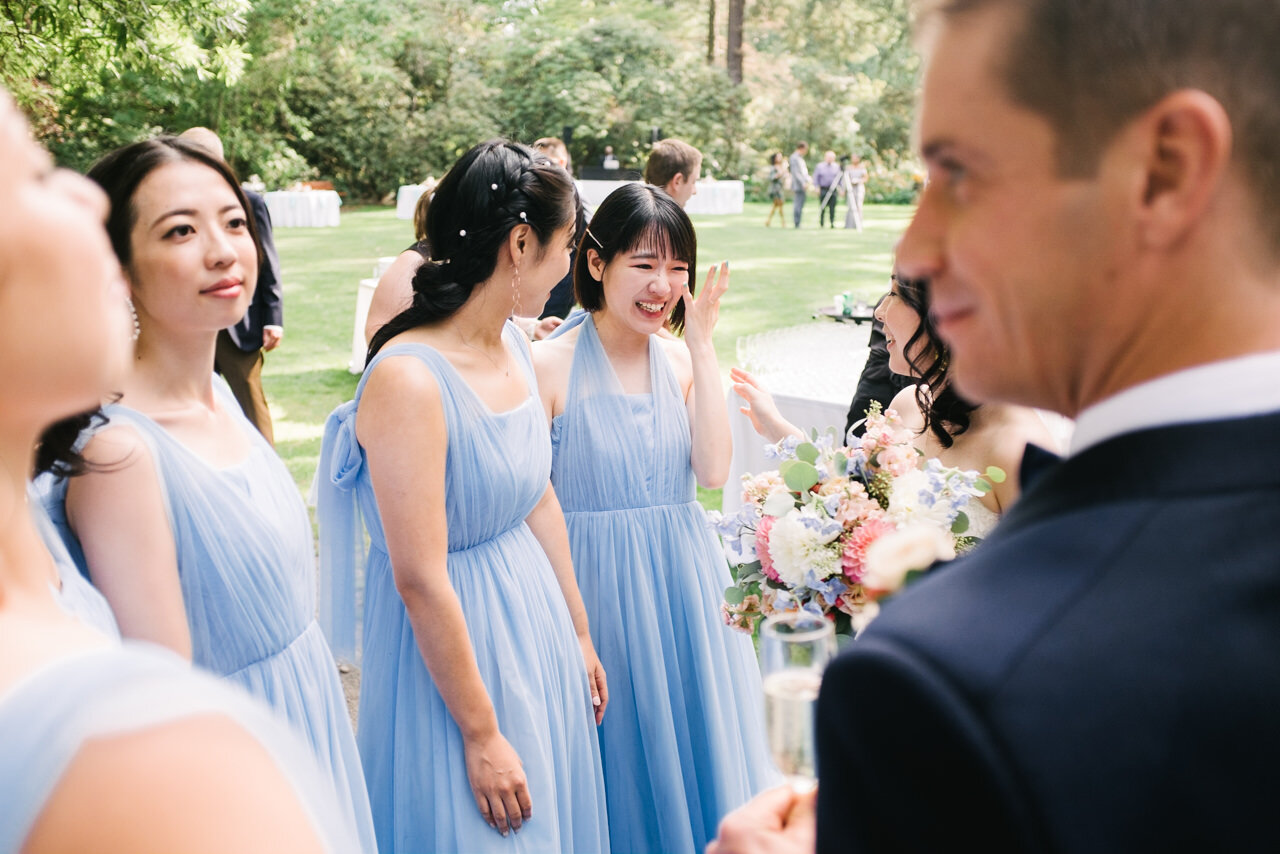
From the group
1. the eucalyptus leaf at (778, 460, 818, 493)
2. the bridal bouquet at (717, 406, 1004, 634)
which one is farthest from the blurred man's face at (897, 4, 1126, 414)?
the eucalyptus leaf at (778, 460, 818, 493)

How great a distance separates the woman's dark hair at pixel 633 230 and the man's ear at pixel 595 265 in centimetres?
1

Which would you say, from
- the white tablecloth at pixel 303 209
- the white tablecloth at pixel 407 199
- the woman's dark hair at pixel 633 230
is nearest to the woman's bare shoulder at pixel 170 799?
the woman's dark hair at pixel 633 230

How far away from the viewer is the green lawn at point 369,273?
1011 centimetres

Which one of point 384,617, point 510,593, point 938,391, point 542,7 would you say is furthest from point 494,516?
point 542,7

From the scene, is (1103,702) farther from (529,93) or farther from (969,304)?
(529,93)

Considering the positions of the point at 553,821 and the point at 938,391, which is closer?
the point at 553,821

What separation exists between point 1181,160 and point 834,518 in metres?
1.61

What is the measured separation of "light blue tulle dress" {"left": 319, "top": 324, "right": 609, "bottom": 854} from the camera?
8.79ft

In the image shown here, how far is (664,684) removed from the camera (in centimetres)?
339

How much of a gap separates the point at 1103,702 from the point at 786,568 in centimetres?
157

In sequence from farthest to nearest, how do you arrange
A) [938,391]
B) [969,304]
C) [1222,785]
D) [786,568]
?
[938,391] → [786,568] → [969,304] → [1222,785]

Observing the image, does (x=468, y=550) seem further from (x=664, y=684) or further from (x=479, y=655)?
(x=664, y=684)

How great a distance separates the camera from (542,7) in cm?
4200

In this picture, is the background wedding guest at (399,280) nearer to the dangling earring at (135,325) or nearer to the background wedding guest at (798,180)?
the dangling earring at (135,325)
